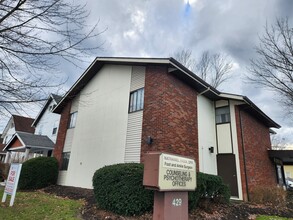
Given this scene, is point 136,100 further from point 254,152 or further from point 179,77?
point 254,152

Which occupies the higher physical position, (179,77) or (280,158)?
(179,77)

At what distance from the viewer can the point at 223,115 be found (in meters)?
13.6

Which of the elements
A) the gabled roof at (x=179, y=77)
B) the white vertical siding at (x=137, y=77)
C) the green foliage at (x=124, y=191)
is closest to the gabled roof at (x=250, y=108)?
the gabled roof at (x=179, y=77)

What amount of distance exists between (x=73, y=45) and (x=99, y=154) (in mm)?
7864

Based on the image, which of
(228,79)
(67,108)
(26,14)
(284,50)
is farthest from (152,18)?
(228,79)

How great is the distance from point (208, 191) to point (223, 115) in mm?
6375

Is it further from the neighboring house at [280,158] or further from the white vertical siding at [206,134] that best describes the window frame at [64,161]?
the neighboring house at [280,158]

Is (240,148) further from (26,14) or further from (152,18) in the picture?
(26,14)

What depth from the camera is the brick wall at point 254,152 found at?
40.6 feet

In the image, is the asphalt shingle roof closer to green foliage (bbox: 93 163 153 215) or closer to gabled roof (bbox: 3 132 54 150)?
gabled roof (bbox: 3 132 54 150)

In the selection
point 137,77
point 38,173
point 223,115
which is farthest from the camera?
point 38,173

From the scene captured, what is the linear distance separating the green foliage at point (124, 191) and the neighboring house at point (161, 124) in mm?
2206

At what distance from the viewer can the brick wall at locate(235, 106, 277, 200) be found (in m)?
12.4

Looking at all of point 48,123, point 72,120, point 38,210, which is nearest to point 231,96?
point 38,210
